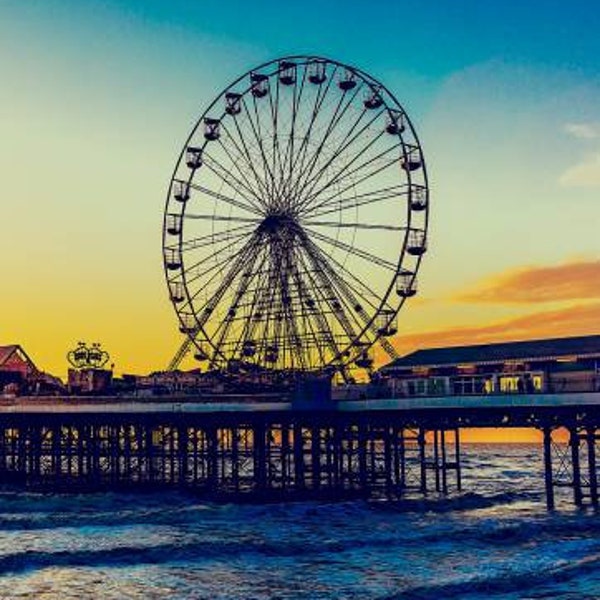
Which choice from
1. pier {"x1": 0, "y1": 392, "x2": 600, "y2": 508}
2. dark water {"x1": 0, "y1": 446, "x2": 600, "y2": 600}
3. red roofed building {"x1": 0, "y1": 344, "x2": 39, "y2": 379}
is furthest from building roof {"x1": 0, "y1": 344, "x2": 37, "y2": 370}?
dark water {"x1": 0, "y1": 446, "x2": 600, "y2": 600}

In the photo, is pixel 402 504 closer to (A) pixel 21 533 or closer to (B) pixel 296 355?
(B) pixel 296 355

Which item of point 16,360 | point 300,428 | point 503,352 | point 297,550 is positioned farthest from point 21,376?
A: point 297,550

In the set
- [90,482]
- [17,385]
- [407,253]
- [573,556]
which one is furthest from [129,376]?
[573,556]

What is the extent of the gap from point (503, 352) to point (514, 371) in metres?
5.33

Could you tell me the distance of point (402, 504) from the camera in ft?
172

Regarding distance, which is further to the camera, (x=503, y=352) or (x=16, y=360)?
(x=16, y=360)

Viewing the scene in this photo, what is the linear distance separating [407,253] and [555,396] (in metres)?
17.3

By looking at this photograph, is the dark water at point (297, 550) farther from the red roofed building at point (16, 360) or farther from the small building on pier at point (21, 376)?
the red roofed building at point (16, 360)

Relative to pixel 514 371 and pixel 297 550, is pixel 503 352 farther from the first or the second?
pixel 297 550

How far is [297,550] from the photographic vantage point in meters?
37.1

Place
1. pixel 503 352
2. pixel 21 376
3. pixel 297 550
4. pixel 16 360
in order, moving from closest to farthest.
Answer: pixel 297 550, pixel 503 352, pixel 21 376, pixel 16 360

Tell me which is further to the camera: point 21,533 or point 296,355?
point 296,355

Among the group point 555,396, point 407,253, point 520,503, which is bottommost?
point 520,503

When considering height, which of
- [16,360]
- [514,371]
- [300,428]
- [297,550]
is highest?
[16,360]
